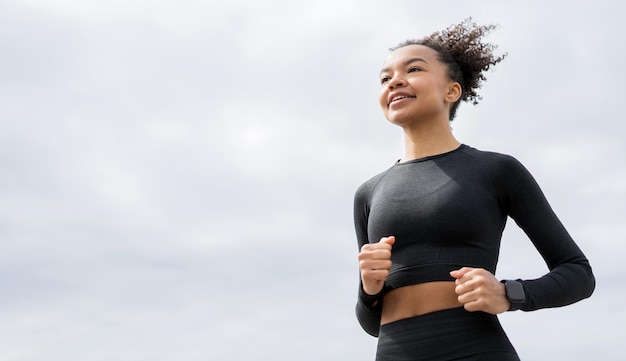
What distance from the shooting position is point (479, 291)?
4.07 metres

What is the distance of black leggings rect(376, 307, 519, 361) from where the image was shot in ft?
14.0

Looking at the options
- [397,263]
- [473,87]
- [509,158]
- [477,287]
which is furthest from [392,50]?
[477,287]

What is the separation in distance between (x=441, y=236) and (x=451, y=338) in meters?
0.57

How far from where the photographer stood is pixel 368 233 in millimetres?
4957

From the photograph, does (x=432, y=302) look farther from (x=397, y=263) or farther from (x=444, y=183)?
(x=444, y=183)

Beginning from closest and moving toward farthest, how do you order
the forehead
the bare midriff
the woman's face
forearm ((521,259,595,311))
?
forearm ((521,259,595,311)), the bare midriff, the woman's face, the forehead

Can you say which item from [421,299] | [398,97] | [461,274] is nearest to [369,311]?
[421,299]

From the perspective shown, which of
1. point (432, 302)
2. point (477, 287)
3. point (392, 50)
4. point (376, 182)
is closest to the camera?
point (477, 287)

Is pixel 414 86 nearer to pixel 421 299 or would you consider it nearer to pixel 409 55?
pixel 409 55

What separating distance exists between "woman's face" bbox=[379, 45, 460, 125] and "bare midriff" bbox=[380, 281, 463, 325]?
1076 mm

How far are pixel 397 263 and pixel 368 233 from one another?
42cm

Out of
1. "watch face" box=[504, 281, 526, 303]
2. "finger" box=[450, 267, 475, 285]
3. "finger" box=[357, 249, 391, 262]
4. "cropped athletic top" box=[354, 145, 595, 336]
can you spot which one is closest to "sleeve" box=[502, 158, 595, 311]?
"cropped athletic top" box=[354, 145, 595, 336]

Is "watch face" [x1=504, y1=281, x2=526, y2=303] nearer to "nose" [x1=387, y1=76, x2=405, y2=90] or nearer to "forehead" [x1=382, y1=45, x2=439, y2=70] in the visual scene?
"nose" [x1=387, y1=76, x2=405, y2=90]

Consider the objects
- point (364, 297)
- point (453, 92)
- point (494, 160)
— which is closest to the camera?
point (364, 297)
